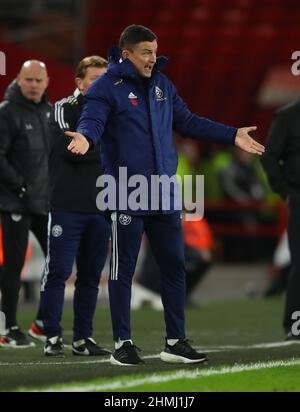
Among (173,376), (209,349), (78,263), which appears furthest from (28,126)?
(173,376)

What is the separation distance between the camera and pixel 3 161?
9117 mm

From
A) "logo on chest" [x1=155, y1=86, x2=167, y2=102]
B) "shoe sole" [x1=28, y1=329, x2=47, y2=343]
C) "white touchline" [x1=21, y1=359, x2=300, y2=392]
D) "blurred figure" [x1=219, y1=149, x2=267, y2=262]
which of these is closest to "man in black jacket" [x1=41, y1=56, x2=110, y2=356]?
"logo on chest" [x1=155, y1=86, x2=167, y2=102]

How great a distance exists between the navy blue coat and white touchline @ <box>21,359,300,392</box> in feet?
3.72

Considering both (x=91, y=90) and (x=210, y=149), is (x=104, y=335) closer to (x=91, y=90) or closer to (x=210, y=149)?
(x=91, y=90)

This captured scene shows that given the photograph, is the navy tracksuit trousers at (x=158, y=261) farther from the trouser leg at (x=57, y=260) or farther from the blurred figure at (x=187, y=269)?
the blurred figure at (x=187, y=269)

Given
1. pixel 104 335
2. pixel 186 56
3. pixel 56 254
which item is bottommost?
pixel 104 335

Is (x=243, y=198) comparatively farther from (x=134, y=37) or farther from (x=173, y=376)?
(x=173, y=376)

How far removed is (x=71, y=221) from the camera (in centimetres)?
821

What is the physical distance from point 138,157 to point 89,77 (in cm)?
109

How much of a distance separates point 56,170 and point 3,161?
0.93m

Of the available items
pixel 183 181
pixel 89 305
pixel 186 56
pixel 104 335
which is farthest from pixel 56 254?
pixel 186 56

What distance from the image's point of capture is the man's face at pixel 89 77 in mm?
8281

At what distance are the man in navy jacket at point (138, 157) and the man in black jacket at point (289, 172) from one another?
7.83ft

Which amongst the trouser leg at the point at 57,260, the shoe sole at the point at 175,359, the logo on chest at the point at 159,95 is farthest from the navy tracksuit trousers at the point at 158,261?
the trouser leg at the point at 57,260
